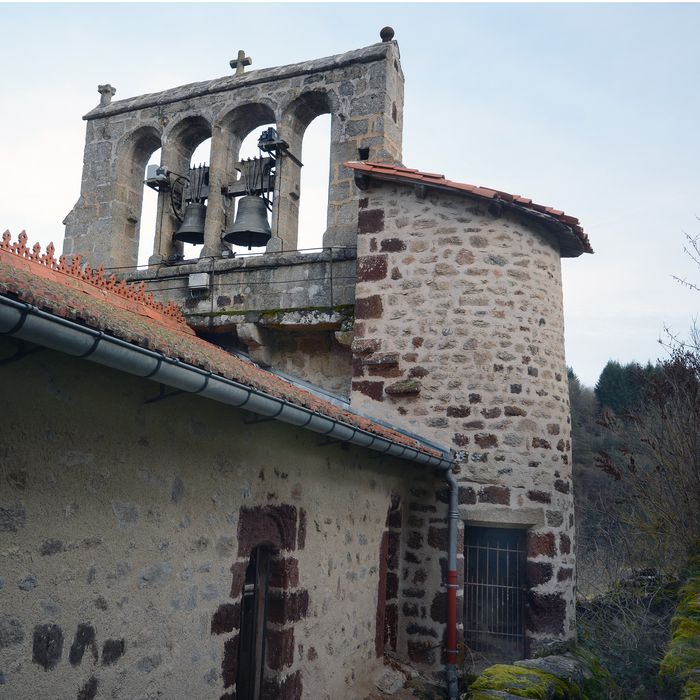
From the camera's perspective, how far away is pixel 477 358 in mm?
7500

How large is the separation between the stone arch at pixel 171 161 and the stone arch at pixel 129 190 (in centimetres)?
25

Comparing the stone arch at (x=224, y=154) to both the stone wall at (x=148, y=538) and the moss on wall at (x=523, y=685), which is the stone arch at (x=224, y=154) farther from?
the moss on wall at (x=523, y=685)

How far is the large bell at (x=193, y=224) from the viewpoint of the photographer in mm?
8922

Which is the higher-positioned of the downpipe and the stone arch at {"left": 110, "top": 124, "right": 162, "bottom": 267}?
the stone arch at {"left": 110, "top": 124, "right": 162, "bottom": 267}

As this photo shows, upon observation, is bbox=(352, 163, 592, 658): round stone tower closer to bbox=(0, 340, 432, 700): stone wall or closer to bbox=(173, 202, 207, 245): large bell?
bbox=(0, 340, 432, 700): stone wall

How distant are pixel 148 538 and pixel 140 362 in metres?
1.21

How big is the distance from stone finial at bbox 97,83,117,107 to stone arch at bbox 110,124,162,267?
850 mm

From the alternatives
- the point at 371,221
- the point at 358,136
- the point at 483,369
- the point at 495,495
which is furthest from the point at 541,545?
the point at 358,136

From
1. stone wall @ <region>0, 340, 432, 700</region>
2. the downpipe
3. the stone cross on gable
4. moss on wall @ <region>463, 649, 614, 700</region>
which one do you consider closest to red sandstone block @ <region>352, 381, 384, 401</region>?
the downpipe

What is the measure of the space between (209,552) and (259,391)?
113 cm

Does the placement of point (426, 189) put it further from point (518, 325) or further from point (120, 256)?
point (120, 256)

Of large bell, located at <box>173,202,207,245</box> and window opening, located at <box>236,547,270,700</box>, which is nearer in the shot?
window opening, located at <box>236,547,270,700</box>

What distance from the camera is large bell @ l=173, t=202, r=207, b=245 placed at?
8.92 m

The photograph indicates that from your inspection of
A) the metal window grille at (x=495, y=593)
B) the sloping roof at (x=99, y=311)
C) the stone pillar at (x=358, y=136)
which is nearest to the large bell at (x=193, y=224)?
the stone pillar at (x=358, y=136)
